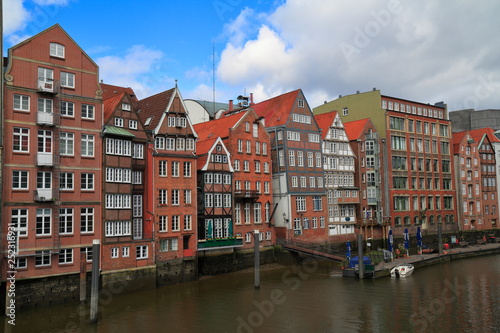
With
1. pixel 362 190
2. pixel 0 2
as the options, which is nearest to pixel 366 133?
pixel 362 190

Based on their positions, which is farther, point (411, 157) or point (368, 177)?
point (411, 157)

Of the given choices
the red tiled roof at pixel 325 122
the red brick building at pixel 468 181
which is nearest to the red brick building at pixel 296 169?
the red tiled roof at pixel 325 122

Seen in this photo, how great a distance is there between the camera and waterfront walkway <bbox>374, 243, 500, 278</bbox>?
52.2m

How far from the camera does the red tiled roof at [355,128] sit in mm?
73812

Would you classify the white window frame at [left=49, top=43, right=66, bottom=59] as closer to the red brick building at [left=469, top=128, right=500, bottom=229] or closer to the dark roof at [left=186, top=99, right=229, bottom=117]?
the dark roof at [left=186, top=99, right=229, bottom=117]

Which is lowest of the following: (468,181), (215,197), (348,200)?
(348,200)

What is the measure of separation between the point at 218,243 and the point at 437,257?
33.0 m

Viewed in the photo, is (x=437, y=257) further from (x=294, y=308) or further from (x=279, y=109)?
(x=294, y=308)

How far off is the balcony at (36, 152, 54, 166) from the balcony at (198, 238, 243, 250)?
59.4 ft

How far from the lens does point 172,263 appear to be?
46.2 metres

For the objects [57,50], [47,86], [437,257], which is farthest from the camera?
[437,257]

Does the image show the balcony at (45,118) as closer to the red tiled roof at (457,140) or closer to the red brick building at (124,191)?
the red brick building at (124,191)

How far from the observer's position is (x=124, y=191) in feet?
140

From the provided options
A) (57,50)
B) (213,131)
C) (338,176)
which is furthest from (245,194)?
Answer: (57,50)
